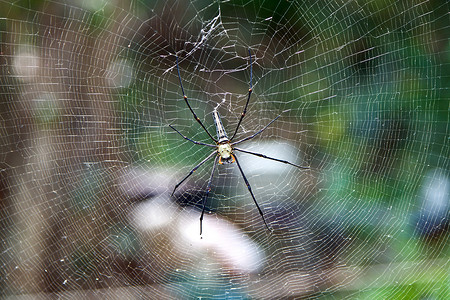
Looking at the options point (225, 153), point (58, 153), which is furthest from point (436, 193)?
point (58, 153)

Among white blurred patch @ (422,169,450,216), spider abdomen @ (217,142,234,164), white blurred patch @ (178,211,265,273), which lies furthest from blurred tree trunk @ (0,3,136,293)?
white blurred patch @ (422,169,450,216)

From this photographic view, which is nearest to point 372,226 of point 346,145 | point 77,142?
point 346,145

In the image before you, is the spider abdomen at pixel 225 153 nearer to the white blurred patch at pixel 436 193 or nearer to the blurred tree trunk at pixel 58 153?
the blurred tree trunk at pixel 58 153

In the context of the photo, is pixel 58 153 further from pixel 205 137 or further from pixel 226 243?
pixel 226 243

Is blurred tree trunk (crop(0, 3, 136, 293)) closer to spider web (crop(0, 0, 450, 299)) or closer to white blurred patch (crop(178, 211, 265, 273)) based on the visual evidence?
spider web (crop(0, 0, 450, 299))

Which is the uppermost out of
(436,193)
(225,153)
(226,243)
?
(225,153)

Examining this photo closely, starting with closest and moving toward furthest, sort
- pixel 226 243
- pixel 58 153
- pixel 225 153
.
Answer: pixel 225 153
pixel 58 153
pixel 226 243

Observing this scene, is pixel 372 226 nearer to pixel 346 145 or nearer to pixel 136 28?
pixel 346 145

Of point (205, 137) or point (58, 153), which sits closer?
point (58, 153)
